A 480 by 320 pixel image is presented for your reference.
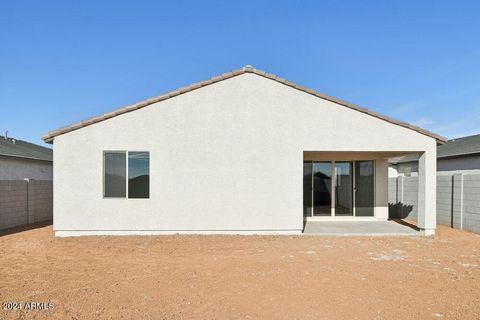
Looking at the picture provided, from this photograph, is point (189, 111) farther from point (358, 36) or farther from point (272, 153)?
point (358, 36)

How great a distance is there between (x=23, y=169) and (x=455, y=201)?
2003 centimetres

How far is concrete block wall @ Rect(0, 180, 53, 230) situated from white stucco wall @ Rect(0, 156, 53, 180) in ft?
7.54

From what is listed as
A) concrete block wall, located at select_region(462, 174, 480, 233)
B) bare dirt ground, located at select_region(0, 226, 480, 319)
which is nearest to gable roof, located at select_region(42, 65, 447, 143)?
concrete block wall, located at select_region(462, 174, 480, 233)

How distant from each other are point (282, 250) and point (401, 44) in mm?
10777

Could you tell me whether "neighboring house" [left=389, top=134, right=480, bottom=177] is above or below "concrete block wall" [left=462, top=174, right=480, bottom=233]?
above

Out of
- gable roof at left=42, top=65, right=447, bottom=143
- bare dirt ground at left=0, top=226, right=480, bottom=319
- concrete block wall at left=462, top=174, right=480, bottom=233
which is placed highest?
gable roof at left=42, top=65, right=447, bottom=143

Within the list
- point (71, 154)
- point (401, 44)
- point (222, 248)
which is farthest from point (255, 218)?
point (401, 44)

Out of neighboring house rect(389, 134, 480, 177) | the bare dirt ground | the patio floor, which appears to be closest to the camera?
the bare dirt ground

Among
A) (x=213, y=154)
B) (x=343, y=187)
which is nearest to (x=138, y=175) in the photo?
(x=213, y=154)

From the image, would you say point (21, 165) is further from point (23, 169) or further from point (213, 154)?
point (213, 154)

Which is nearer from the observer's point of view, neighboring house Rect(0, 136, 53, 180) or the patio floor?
the patio floor

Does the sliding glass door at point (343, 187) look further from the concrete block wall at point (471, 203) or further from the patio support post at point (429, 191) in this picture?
the concrete block wall at point (471, 203)

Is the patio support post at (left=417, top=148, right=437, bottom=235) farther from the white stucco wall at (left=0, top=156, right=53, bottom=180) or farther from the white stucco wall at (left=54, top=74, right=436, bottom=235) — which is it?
the white stucco wall at (left=0, top=156, right=53, bottom=180)

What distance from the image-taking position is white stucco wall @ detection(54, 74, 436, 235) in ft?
29.3
